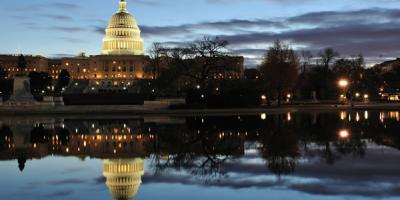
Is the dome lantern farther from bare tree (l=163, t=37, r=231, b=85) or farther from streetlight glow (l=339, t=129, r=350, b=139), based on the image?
streetlight glow (l=339, t=129, r=350, b=139)

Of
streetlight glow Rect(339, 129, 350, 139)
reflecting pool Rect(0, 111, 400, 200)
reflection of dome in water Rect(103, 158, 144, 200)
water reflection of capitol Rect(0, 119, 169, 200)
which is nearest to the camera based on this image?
reflection of dome in water Rect(103, 158, 144, 200)

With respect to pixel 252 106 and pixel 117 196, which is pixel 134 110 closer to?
pixel 252 106

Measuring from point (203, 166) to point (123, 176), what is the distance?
302 centimetres

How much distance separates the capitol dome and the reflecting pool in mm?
123540

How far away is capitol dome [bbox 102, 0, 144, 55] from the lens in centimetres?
14950

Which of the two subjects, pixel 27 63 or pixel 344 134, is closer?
pixel 344 134

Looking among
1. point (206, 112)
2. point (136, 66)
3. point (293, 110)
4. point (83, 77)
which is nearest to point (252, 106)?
point (293, 110)

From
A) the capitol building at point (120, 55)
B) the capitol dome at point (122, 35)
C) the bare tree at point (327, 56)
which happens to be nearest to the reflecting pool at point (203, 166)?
the bare tree at point (327, 56)

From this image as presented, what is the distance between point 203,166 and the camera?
17.7 m

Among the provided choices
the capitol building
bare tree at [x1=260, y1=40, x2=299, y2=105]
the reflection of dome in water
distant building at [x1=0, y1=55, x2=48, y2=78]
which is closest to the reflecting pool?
the reflection of dome in water

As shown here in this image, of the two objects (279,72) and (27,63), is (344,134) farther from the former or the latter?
A: (27,63)

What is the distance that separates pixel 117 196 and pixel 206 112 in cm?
3948

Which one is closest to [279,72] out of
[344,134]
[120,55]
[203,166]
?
[344,134]

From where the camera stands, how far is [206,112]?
172ft
